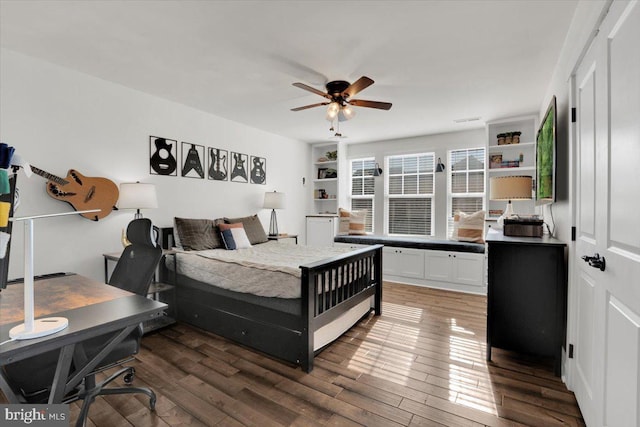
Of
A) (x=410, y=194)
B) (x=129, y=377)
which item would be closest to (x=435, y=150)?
(x=410, y=194)

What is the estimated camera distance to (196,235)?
3.55 m

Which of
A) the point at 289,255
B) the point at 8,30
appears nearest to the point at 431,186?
the point at 289,255

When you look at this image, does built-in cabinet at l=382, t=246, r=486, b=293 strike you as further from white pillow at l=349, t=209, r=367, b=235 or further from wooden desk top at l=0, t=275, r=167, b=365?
wooden desk top at l=0, t=275, r=167, b=365

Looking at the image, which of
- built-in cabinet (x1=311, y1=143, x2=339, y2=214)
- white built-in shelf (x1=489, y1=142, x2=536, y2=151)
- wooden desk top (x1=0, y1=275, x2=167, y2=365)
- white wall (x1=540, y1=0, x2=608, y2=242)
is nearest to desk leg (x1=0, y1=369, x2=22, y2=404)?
wooden desk top (x1=0, y1=275, x2=167, y2=365)

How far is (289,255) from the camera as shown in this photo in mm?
3291

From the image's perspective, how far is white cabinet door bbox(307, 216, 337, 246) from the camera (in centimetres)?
570

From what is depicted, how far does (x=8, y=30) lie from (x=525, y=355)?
A: 4706mm

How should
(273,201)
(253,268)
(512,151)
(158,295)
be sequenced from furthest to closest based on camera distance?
1. (273,201)
2. (512,151)
3. (158,295)
4. (253,268)

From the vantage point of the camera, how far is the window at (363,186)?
602 centimetres

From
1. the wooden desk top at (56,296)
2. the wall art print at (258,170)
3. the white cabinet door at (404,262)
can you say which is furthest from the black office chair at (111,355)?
the white cabinet door at (404,262)

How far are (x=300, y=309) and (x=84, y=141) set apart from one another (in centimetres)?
268

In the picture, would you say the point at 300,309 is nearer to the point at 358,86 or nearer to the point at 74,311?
the point at 74,311

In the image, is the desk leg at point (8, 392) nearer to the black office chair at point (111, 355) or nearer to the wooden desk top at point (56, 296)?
the black office chair at point (111, 355)

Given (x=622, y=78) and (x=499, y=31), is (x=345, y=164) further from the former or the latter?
(x=622, y=78)
